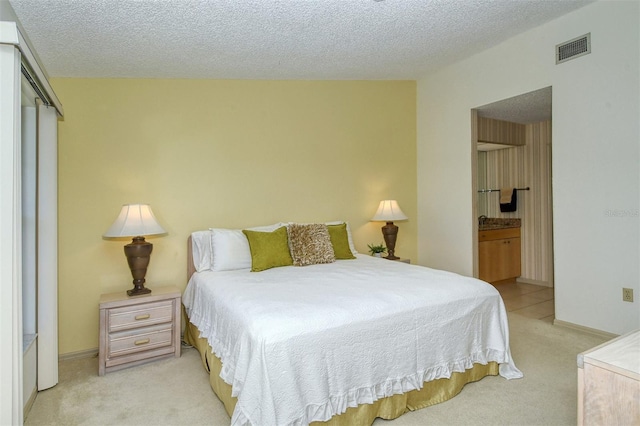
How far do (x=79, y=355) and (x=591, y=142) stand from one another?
481 cm

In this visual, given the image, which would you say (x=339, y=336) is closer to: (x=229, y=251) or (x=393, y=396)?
(x=393, y=396)

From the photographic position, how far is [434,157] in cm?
462

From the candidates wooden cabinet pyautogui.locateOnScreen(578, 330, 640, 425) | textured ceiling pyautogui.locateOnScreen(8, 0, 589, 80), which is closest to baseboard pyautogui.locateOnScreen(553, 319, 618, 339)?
wooden cabinet pyautogui.locateOnScreen(578, 330, 640, 425)

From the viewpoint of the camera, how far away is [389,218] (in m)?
4.19

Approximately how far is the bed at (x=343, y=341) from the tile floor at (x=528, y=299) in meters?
1.71

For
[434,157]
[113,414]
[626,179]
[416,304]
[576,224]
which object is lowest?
[113,414]

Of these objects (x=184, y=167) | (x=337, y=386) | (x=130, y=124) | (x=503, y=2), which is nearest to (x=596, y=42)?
(x=503, y=2)

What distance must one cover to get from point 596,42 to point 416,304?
2.87m

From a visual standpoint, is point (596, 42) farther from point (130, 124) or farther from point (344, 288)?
point (130, 124)

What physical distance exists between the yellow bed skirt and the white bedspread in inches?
2.6

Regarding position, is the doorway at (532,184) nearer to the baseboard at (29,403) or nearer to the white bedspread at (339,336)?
the white bedspread at (339,336)

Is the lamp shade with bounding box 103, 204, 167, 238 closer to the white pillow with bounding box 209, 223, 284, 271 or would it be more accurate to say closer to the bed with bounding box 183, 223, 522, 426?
the white pillow with bounding box 209, 223, 284, 271

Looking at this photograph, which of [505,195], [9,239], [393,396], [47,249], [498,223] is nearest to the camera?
[9,239]

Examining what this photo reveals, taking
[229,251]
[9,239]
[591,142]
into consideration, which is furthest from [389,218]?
[9,239]
